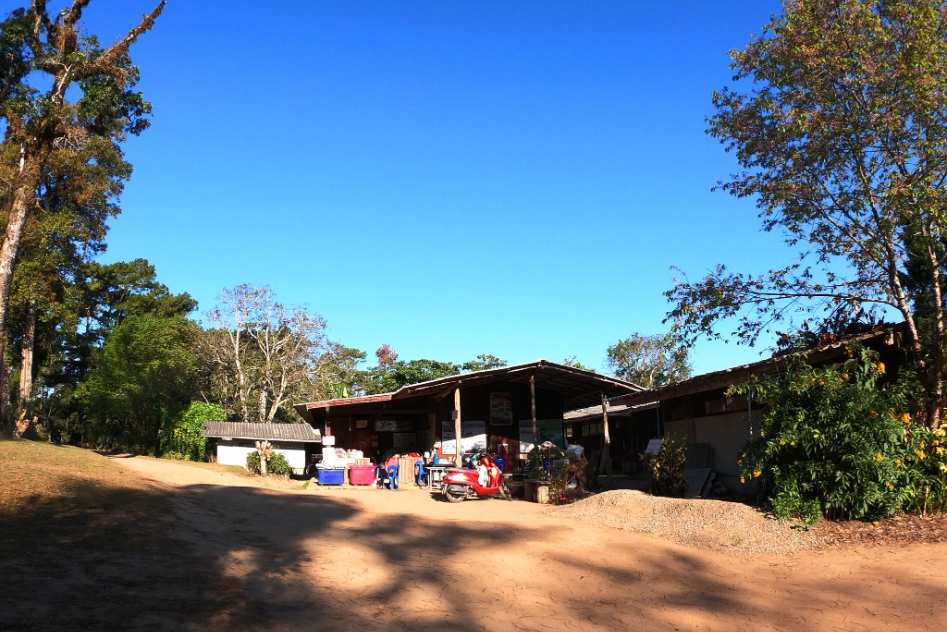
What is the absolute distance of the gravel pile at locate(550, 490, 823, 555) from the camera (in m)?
9.28

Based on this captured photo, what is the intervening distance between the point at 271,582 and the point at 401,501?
7.88 metres

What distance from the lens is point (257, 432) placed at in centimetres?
3005

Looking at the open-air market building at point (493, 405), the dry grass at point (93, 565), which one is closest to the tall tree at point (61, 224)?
the open-air market building at point (493, 405)

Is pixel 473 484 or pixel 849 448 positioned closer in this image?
pixel 849 448

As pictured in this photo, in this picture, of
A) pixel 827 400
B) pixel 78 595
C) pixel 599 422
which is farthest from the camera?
pixel 599 422

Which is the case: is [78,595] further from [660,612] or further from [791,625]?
[791,625]

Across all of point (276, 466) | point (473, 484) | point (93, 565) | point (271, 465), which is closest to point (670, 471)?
point (473, 484)

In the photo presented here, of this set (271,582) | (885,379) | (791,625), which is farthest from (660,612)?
(885,379)

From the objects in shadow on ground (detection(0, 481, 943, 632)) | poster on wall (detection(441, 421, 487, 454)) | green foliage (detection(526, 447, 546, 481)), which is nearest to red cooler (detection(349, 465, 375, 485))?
poster on wall (detection(441, 421, 487, 454))

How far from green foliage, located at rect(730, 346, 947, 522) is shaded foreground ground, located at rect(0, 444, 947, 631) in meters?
0.94

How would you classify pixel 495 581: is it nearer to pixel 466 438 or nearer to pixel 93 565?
pixel 93 565

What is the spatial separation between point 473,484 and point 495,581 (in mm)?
7493

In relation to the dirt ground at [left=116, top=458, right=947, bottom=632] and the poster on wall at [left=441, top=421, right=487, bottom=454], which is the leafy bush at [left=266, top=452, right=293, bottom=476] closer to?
the poster on wall at [left=441, top=421, right=487, bottom=454]

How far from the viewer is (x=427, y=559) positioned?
885 centimetres
